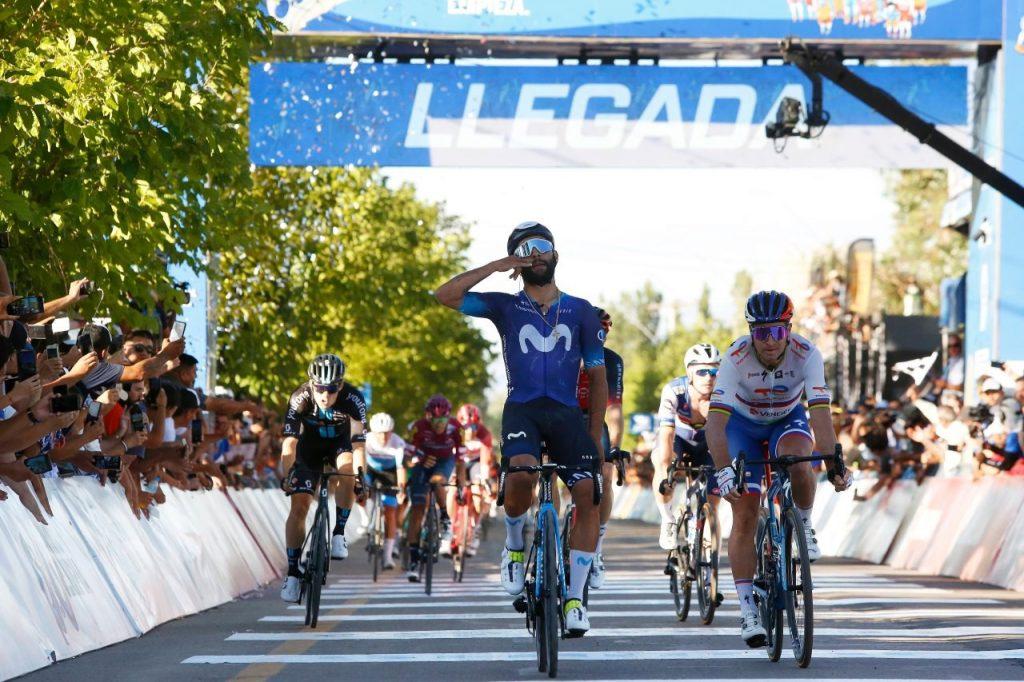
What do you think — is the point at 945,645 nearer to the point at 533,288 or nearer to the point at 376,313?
the point at 533,288

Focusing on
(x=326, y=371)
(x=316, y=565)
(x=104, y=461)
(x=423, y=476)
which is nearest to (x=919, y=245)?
(x=423, y=476)

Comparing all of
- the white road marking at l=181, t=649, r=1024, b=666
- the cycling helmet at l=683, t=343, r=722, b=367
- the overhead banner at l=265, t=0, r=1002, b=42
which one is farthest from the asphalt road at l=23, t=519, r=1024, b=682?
the overhead banner at l=265, t=0, r=1002, b=42

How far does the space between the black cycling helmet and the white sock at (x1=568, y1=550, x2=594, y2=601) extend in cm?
160

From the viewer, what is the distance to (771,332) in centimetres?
1072

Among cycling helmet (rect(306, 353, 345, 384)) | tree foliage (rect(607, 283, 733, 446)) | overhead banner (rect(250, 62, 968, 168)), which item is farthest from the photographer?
tree foliage (rect(607, 283, 733, 446))

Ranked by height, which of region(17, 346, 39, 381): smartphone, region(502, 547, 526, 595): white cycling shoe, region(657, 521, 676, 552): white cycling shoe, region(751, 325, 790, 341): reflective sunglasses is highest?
region(751, 325, 790, 341): reflective sunglasses

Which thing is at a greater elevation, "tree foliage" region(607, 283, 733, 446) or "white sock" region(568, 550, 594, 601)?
"tree foliage" region(607, 283, 733, 446)

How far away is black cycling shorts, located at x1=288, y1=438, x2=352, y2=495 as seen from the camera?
14.7 meters

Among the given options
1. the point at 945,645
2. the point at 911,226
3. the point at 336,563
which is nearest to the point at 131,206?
the point at 945,645

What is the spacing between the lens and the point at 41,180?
1520 centimetres

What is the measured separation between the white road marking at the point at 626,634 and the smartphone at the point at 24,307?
8.11 ft

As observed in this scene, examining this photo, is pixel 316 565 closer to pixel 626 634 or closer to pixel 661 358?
pixel 626 634

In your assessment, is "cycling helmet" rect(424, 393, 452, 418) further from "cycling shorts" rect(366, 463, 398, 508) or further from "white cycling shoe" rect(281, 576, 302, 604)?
"white cycling shoe" rect(281, 576, 302, 604)

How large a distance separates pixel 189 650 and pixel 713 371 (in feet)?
15.8
